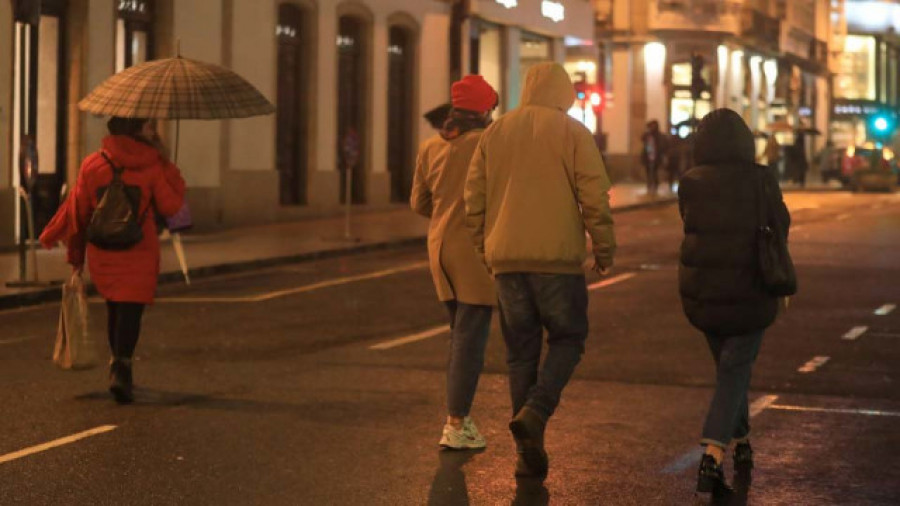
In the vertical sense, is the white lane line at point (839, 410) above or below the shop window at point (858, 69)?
below

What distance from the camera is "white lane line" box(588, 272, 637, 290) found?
61.4 ft

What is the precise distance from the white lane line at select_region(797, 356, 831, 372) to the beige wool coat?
4148 mm

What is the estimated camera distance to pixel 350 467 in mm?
8477

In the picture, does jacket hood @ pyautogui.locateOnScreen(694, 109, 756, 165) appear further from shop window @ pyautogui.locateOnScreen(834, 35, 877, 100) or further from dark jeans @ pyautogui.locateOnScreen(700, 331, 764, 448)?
shop window @ pyautogui.locateOnScreen(834, 35, 877, 100)

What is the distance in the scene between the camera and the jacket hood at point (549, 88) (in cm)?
816

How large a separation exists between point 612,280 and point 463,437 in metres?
10.9

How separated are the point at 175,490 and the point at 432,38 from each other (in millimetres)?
30096

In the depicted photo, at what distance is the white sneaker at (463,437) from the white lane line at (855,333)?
594cm

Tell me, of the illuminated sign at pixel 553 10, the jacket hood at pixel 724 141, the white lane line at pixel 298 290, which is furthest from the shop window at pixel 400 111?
the jacket hood at pixel 724 141

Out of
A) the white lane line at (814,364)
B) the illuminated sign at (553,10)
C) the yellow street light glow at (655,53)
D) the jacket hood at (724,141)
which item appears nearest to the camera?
the jacket hood at (724,141)

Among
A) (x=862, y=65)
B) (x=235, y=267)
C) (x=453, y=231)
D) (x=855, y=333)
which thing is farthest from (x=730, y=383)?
(x=862, y=65)

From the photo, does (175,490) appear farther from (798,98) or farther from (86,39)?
(798,98)

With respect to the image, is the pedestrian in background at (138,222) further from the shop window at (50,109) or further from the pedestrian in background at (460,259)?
the shop window at (50,109)

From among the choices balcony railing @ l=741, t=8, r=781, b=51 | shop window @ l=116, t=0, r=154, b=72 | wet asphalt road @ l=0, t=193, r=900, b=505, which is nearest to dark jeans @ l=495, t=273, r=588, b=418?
wet asphalt road @ l=0, t=193, r=900, b=505
